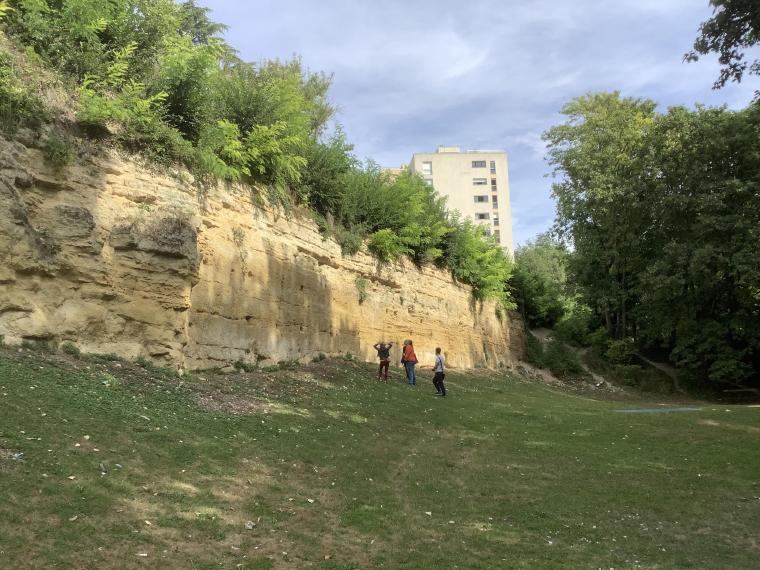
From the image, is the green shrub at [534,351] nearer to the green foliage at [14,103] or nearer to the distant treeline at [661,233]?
the distant treeline at [661,233]

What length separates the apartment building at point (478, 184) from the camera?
71.2m

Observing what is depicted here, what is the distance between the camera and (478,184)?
72.1m

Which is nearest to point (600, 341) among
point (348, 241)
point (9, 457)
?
point (348, 241)

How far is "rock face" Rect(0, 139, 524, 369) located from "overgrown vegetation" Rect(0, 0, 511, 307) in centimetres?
65

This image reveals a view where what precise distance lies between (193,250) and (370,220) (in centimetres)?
1039

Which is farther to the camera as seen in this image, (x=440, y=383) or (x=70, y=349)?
(x=440, y=383)

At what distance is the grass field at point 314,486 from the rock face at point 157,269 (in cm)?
84

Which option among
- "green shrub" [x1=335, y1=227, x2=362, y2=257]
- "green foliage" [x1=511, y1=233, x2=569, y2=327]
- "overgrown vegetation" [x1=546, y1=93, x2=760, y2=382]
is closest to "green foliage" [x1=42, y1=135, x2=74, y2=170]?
"green shrub" [x1=335, y1=227, x2=362, y2=257]

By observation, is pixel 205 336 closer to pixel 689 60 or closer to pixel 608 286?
pixel 689 60

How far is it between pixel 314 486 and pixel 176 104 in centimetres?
891

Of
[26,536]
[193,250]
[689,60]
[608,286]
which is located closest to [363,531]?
[26,536]

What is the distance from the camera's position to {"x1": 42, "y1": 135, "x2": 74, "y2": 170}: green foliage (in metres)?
9.62

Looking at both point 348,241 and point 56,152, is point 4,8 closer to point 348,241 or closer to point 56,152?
point 56,152

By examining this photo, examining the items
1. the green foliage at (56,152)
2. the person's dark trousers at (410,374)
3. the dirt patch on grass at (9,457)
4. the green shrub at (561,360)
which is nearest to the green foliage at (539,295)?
the green shrub at (561,360)
